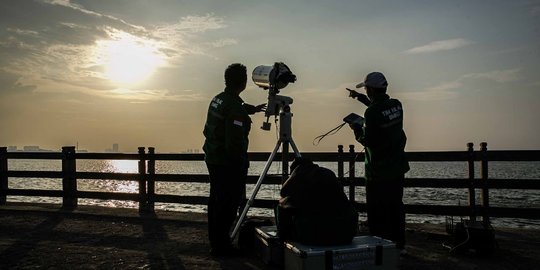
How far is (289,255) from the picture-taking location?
4070mm

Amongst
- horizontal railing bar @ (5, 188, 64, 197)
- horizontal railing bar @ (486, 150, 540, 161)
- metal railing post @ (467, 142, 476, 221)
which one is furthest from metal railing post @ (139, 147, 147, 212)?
horizontal railing bar @ (486, 150, 540, 161)

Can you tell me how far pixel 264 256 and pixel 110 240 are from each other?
9.08 feet

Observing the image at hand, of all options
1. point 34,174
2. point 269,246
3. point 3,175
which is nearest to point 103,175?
point 34,174

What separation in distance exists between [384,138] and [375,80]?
67 centimetres

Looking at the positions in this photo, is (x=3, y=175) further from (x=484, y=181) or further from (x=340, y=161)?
(x=484, y=181)

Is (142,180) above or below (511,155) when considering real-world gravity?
below

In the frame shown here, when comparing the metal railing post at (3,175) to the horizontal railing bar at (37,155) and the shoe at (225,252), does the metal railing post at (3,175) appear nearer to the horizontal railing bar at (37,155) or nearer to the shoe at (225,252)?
the horizontal railing bar at (37,155)

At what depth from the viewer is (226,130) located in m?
5.10

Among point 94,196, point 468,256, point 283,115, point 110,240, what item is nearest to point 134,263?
point 110,240

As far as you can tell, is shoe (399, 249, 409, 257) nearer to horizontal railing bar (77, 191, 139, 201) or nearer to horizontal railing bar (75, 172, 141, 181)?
horizontal railing bar (77, 191, 139, 201)

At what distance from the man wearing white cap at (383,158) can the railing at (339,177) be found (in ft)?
3.90

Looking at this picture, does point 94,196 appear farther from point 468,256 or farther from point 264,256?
point 468,256

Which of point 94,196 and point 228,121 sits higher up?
point 228,121

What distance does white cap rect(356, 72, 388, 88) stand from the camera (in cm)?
490
